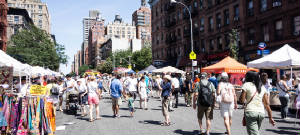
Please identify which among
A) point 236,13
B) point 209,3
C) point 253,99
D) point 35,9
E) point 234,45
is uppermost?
point 35,9

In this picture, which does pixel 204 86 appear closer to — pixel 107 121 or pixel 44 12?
pixel 107 121

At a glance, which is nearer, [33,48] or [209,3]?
[209,3]

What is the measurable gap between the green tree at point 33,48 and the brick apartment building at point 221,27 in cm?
2028

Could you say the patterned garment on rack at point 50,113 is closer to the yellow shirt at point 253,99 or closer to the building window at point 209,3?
the yellow shirt at point 253,99

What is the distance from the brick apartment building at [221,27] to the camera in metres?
22.0

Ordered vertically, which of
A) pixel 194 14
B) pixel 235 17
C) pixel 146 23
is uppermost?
pixel 146 23

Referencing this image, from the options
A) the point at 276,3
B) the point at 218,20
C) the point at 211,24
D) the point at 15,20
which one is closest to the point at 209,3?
the point at 211,24

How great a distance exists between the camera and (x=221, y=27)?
30.7 m

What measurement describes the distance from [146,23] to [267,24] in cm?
14524

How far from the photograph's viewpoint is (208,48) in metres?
33.7

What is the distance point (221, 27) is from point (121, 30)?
450 ft

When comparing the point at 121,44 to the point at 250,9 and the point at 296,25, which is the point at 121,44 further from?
the point at 296,25

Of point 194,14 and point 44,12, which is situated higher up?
point 44,12

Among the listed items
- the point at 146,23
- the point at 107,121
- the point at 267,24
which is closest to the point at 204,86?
the point at 107,121
